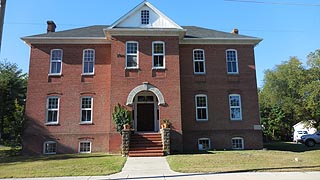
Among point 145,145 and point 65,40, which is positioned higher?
point 65,40

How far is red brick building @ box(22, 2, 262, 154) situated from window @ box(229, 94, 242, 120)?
76 millimetres

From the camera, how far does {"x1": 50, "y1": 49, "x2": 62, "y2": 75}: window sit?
22000 millimetres

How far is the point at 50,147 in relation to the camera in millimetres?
20922

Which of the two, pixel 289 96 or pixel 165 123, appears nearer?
pixel 165 123

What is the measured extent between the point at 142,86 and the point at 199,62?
5.45 metres

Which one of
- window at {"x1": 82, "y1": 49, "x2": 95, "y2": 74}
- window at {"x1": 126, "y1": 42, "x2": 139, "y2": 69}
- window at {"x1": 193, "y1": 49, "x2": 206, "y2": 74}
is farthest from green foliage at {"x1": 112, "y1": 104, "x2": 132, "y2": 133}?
window at {"x1": 193, "y1": 49, "x2": 206, "y2": 74}

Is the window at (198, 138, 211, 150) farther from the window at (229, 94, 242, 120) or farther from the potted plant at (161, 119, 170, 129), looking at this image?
the potted plant at (161, 119, 170, 129)

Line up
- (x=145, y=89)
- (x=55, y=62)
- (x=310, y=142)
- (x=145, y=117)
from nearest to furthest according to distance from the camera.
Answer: (x=145, y=89) → (x=145, y=117) → (x=55, y=62) → (x=310, y=142)

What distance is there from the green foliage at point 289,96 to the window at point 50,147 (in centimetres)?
3321

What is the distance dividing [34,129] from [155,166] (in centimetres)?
1175

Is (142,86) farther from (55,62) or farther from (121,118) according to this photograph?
(55,62)

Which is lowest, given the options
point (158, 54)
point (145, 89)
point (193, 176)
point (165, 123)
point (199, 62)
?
point (193, 176)

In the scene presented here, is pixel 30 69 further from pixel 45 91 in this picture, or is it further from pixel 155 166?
pixel 155 166

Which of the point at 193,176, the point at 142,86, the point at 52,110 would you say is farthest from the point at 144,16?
the point at 193,176
